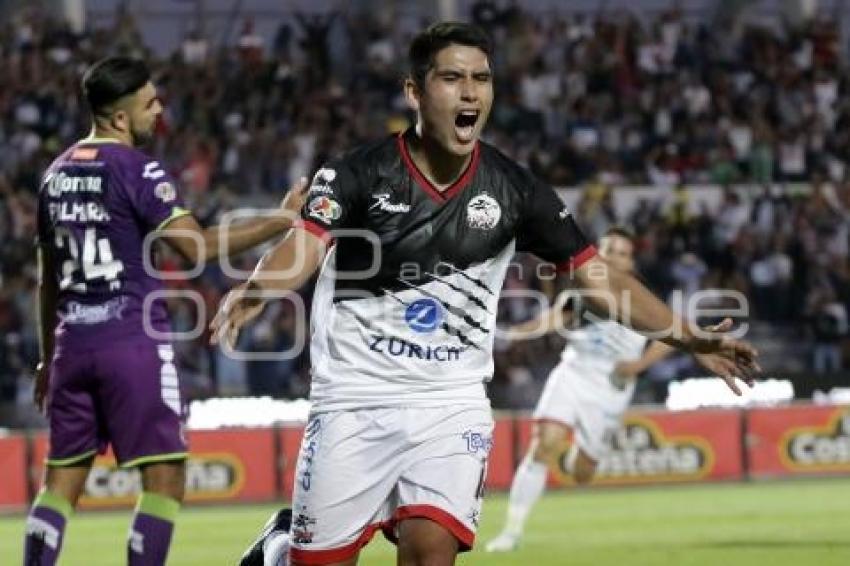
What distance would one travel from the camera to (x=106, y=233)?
7.83 m

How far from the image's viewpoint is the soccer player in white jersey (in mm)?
6496

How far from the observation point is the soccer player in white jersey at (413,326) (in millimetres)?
6496

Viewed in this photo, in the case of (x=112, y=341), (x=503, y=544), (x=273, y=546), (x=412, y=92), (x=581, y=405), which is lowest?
(x=503, y=544)

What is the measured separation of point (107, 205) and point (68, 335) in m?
0.56

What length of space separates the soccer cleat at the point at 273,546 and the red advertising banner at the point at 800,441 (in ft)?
42.9

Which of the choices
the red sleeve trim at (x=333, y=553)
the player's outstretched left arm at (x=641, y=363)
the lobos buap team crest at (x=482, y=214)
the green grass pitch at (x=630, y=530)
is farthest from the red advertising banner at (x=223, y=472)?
the lobos buap team crest at (x=482, y=214)

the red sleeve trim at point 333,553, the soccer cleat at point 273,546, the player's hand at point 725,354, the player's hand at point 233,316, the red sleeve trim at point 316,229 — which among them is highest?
the red sleeve trim at point 316,229

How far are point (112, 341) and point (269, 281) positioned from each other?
1939 millimetres

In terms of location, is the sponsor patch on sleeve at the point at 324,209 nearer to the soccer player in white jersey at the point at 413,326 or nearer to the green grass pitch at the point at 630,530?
the soccer player in white jersey at the point at 413,326

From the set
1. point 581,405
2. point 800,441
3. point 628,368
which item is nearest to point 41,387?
point 581,405

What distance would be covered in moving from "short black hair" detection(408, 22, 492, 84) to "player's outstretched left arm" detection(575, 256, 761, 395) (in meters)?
0.89

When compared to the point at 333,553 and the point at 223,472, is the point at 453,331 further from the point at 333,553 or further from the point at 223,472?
the point at 223,472

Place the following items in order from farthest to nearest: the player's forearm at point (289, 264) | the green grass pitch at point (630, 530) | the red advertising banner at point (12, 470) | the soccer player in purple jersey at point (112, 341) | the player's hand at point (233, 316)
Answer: the red advertising banner at point (12, 470) → the green grass pitch at point (630, 530) → the soccer player in purple jersey at point (112, 341) → the player's forearm at point (289, 264) → the player's hand at point (233, 316)

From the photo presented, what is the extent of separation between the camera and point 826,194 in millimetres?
25438
